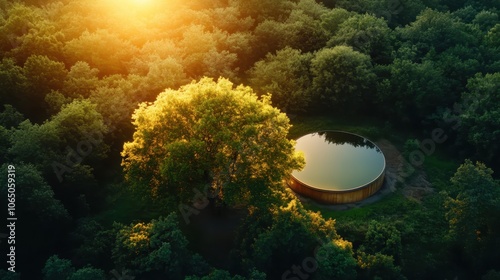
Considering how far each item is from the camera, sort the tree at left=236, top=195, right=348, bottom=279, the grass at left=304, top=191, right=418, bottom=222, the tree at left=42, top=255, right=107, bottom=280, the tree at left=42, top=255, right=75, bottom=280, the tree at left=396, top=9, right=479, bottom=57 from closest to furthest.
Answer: the tree at left=42, top=255, right=107, bottom=280 → the tree at left=42, top=255, right=75, bottom=280 → the tree at left=236, top=195, right=348, bottom=279 → the grass at left=304, top=191, right=418, bottom=222 → the tree at left=396, top=9, right=479, bottom=57

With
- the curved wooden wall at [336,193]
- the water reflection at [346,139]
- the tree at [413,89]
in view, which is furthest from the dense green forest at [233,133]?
the water reflection at [346,139]

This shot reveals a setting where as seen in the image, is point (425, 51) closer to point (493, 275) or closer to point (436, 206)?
point (436, 206)

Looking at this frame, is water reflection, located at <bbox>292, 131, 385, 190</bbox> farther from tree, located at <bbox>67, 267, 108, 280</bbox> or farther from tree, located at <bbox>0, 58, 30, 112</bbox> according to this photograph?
tree, located at <bbox>0, 58, 30, 112</bbox>

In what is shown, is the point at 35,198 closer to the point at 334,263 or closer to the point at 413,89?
the point at 334,263

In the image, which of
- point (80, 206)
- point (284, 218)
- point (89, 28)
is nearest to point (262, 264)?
point (284, 218)

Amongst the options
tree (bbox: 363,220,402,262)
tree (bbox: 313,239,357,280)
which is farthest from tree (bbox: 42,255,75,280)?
tree (bbox: 363,220,402,262)

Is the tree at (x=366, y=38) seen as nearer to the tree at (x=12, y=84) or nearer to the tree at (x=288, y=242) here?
the tree at (x=288, y=242)
